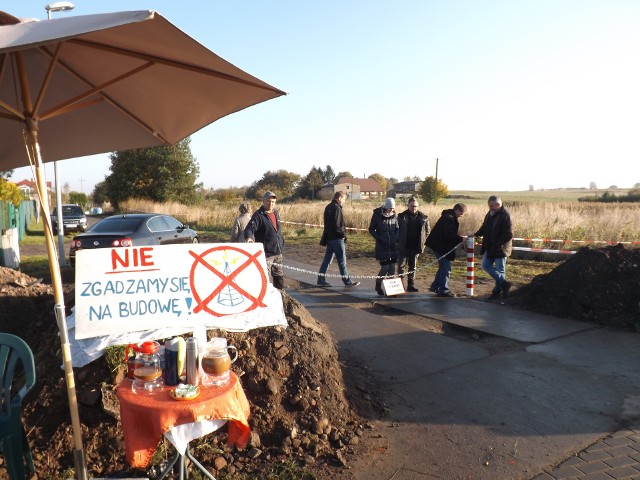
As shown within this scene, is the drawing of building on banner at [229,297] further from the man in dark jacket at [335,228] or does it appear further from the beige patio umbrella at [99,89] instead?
the man in dark jacket at [335,228]

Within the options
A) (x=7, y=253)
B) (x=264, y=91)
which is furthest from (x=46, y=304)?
(x=7, y=253)

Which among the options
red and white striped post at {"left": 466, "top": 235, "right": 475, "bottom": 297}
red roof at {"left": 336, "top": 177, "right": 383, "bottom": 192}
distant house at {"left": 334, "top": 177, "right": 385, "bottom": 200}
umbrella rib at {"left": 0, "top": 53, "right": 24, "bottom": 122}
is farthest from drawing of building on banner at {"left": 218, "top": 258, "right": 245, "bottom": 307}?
red roof at {"left": 336, "top": 177, "right": 383, "bottom": 192}

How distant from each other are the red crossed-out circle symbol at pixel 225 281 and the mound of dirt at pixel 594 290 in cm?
626

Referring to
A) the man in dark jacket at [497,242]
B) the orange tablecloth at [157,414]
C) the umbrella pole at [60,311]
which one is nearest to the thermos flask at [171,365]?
Result: the orange tablecloth at [157,414]

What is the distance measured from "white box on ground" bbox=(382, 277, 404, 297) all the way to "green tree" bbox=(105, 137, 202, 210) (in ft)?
127

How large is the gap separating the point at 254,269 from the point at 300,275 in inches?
319

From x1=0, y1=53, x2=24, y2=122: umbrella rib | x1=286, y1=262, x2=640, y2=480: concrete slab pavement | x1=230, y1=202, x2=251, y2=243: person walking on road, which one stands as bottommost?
x1=286, y1=262, x2=640, y2=480: concrete slab pavement

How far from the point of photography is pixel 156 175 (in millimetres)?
45000

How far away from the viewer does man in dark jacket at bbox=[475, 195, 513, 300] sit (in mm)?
8961

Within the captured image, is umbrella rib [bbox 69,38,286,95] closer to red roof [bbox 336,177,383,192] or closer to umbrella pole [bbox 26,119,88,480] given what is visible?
umbrella pole [bbox 26,119,88,480]

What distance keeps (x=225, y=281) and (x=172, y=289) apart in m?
Result: 0.42

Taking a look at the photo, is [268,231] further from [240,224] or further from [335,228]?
[335,228]

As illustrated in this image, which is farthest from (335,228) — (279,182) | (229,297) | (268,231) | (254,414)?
(279,182)

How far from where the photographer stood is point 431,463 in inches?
148
